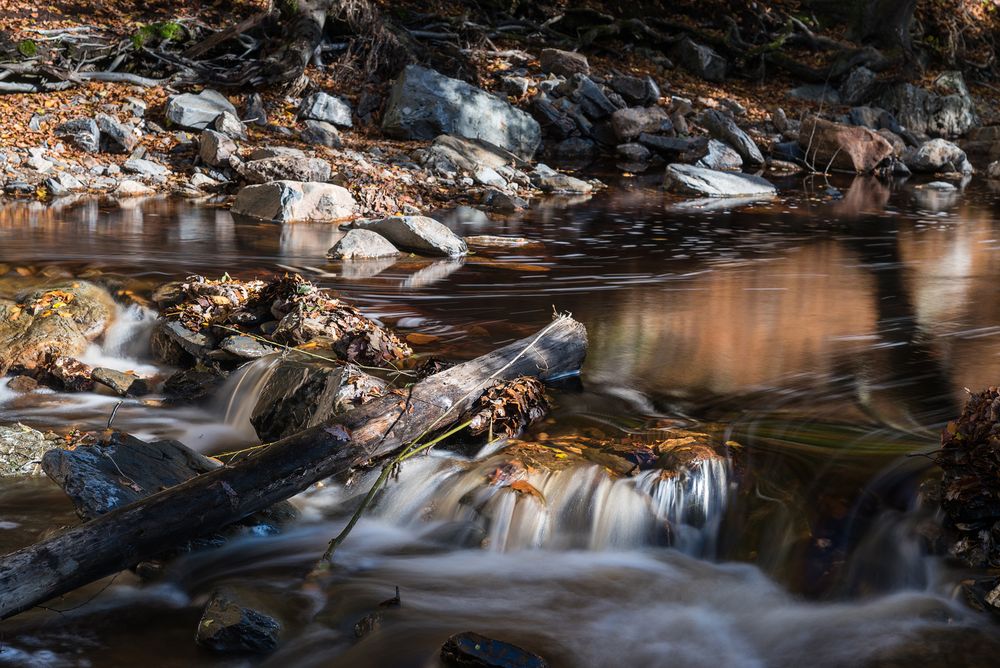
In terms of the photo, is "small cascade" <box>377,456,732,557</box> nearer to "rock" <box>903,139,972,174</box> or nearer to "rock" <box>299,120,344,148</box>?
"rock" <box>299,120,344,148</box>

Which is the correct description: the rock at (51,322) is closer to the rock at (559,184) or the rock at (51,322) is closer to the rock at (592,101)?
the rock at (559,184)

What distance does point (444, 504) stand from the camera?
13.9 ft

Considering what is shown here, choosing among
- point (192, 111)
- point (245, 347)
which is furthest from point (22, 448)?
point (192, 111)

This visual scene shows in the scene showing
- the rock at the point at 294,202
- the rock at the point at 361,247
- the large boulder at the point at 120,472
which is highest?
the rock at the point at 294,202

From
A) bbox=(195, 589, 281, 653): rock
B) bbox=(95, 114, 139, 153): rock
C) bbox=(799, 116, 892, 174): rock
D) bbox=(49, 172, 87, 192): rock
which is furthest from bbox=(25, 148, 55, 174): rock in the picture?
bbox=(799, 116, 892, 174): rock

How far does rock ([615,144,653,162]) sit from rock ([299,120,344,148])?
5474 millimetres

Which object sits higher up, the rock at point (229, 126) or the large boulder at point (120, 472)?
the rock at point (229, 126)

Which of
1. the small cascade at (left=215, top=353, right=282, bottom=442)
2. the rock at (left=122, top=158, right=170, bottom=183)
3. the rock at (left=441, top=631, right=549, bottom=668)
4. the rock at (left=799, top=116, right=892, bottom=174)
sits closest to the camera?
the rock at (left=441, top=631, right=549, bottom=668)

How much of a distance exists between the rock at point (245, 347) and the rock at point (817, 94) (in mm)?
18354

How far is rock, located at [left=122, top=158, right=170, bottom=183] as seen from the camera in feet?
42.3

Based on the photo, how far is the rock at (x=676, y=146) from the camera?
17125 mm

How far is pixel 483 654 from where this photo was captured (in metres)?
3.00

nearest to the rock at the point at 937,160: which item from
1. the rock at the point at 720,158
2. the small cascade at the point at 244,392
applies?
the rock at the point at 720,158

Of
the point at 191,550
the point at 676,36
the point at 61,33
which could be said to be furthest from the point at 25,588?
the point at 676,36
